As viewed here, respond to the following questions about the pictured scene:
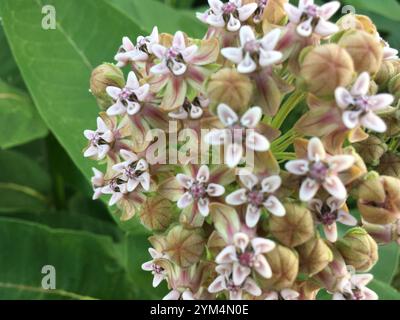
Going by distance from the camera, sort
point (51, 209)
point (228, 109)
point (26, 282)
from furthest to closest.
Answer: point (51, 209)
point (26, 282)
point (228, 109)

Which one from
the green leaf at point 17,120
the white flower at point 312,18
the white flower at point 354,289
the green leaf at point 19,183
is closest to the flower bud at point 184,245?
the white flower at point 354,289

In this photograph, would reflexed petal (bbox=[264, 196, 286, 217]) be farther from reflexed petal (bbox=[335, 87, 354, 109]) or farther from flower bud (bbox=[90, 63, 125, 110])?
flower bud (bbox=[90, 63, 125, 110])

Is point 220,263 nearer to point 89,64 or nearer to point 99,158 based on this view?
point 99,158

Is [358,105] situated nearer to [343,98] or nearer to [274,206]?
[343,98]

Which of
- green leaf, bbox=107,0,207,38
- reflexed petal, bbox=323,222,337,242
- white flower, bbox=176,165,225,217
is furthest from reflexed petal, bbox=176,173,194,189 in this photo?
green leaf, bbox=107,0,207,38

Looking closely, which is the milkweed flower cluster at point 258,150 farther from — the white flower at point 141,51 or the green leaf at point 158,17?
the green leaf at point 158,17
